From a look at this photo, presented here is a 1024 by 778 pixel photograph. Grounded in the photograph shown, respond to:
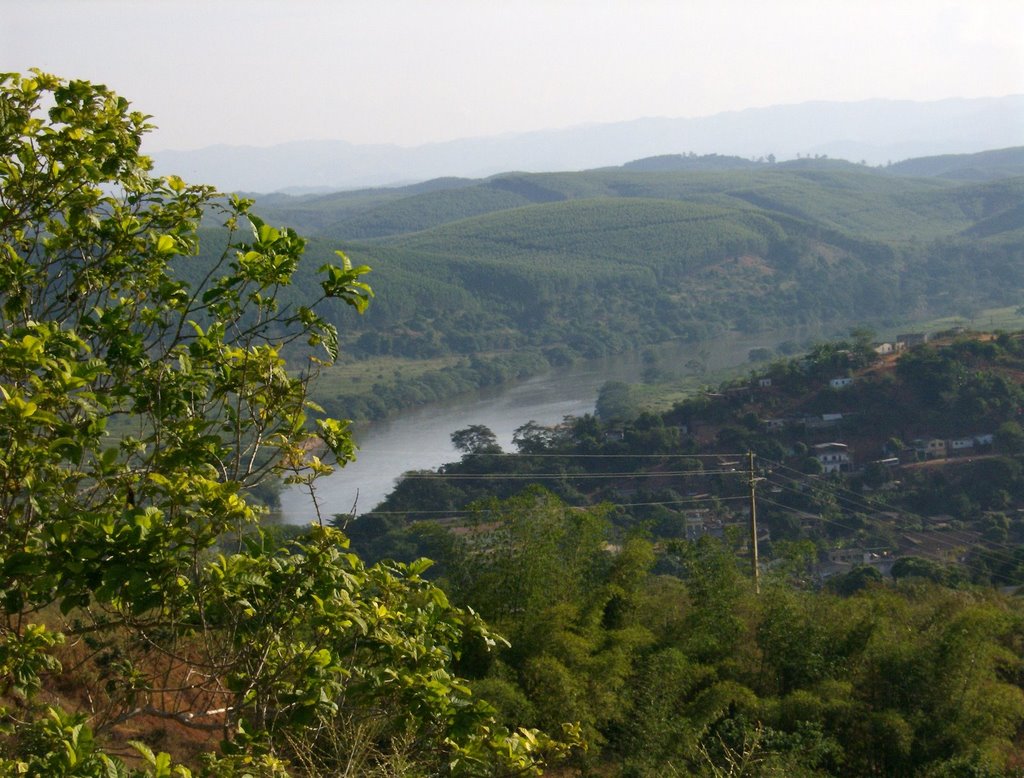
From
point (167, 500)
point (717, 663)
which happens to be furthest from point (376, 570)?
point (717, 663)

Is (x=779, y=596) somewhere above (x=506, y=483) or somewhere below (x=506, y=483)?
above

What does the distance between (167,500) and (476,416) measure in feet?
71.2

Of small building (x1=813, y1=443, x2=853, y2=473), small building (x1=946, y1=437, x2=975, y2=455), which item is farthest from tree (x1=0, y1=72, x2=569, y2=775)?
small building (x1=946, y1=437, x2=975, y2=455)

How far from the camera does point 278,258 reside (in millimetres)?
1974

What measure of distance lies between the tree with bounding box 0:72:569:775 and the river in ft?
36.0

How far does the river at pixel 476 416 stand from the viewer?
16.8m

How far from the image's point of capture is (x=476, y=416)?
77.8 feet

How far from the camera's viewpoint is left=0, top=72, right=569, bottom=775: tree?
5.54ft

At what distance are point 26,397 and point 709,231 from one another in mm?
43584

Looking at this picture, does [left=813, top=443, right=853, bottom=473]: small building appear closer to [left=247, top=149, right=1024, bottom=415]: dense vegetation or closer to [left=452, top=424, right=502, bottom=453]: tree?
[left=452, top=424, right=502, bottom=453]: tree

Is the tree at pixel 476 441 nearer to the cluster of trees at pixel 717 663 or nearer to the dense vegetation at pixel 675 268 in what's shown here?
the dense vegetation at pixel 675 268

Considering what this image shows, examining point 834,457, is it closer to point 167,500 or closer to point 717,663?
point 717,663

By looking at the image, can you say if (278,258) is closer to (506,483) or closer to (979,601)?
(979,601)

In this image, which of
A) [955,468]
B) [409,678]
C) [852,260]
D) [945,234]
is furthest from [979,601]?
[945,234]
